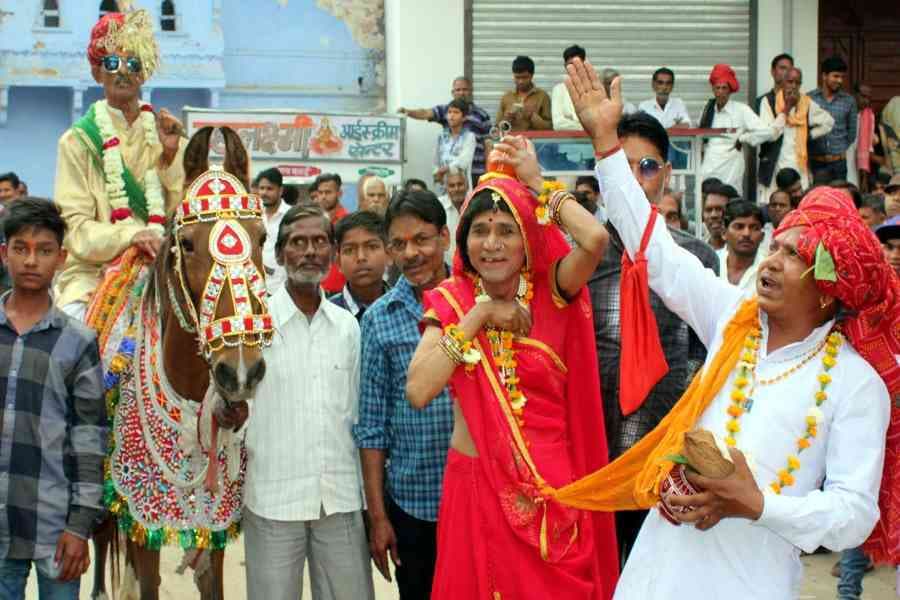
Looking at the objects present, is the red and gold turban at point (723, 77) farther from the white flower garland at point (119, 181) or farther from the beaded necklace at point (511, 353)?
the beaded necklace at point (511, 353)

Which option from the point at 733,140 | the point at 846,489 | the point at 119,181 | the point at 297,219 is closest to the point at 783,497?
the point at 846,489

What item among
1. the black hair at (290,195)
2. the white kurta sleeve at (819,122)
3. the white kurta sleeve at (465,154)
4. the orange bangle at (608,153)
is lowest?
the orange bangle at (608,153)

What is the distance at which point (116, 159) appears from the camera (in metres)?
5.47

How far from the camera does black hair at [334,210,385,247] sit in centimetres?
564

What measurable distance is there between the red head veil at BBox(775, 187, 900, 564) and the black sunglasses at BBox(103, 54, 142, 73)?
10.7 ft

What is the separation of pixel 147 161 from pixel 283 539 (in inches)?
75.4

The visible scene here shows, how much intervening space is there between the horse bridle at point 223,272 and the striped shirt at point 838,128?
393 inches

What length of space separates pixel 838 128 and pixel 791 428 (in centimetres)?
1100

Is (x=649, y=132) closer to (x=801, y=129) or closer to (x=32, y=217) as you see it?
(x=32, y=217)

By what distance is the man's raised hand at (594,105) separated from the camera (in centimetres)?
383

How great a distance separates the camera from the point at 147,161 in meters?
5.63

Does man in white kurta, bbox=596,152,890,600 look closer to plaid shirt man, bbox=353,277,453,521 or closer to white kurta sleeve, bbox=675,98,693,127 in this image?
plaid shirt man, bbox=353,277,453,521

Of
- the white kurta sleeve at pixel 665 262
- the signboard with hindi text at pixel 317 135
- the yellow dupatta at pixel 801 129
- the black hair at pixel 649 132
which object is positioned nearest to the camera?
the white kurta sleeve at pixel 665 262

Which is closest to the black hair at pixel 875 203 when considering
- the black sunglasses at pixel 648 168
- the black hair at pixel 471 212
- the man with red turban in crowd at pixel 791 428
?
the black sunglasses at pixel 648 168
